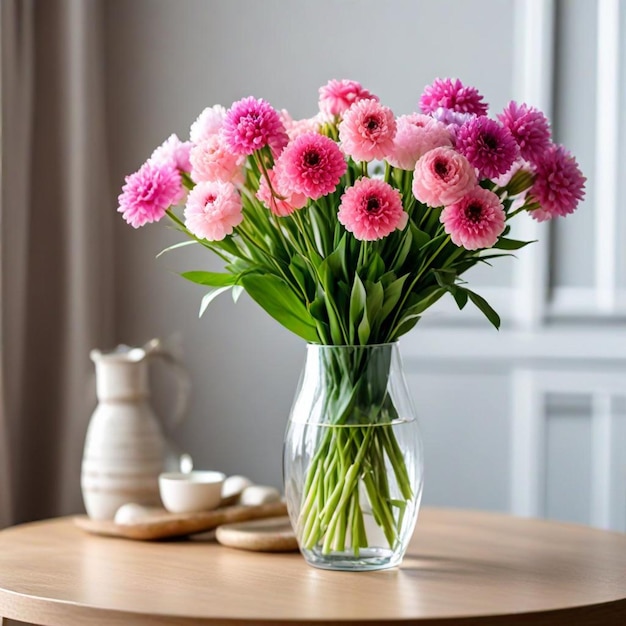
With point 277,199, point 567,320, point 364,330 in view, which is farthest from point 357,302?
point 567,320

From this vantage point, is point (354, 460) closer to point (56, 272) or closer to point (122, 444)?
point (122, 444)

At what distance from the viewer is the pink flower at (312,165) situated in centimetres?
109

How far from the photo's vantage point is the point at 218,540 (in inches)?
54.2

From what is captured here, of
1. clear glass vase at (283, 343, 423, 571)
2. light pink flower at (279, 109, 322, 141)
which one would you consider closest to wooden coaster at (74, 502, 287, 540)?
clear glass vase at (283, 343, 423, 571)

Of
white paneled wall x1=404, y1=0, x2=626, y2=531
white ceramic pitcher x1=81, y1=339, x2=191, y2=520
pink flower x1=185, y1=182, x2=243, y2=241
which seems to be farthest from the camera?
white paneled wall x1=404, y1=0, x2=626, y2=531

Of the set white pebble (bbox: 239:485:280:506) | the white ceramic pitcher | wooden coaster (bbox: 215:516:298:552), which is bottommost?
wooden coaster (bbox: 215:516:298:552)

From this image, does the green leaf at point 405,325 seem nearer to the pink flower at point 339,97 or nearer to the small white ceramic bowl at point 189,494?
the pink flower at point 339,97

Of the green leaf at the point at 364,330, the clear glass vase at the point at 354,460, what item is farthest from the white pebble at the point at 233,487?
the green leaf at the point at 364,330

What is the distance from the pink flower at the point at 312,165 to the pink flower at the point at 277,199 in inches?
1.6

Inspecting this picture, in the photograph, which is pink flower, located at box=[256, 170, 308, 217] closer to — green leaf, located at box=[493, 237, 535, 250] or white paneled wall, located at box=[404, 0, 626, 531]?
green leaf, located at box=[493, 237, 535, 250]

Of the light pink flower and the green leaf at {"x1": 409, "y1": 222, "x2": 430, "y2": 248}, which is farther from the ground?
the light pink flower

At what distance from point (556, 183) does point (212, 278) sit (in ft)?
1.37

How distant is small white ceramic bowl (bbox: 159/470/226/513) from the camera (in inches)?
57.0

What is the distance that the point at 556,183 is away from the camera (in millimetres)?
1181
